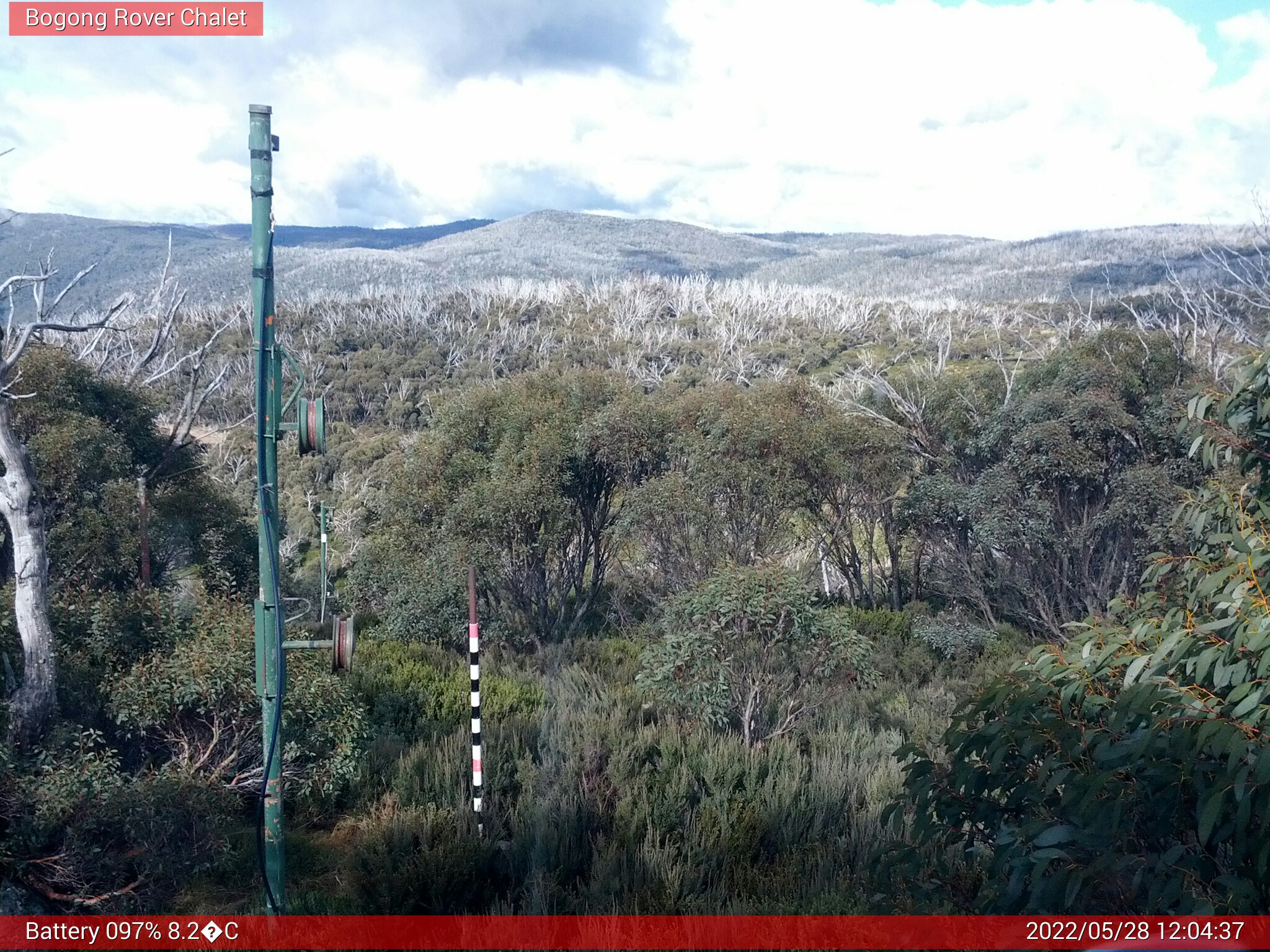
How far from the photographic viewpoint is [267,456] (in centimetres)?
368

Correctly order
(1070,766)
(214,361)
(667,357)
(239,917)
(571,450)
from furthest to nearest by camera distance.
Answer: (667,357) < (214,361) < (571,450) < (239,917) < (1070,766)

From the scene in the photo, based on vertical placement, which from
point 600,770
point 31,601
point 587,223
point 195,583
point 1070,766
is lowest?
point 600,770

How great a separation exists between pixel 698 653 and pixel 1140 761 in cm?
491

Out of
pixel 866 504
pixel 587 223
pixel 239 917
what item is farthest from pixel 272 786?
pixel 587 223

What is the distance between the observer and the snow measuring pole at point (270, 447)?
11.7 feet

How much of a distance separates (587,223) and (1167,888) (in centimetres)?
8159

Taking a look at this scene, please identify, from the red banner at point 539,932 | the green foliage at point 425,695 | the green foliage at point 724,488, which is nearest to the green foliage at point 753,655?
the green foliage at point 425,695

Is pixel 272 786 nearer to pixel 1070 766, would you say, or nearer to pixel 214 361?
pixel 1070 766

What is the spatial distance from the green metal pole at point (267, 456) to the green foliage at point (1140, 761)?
246 centimetres

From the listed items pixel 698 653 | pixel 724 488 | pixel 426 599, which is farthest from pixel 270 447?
pixel 724 488

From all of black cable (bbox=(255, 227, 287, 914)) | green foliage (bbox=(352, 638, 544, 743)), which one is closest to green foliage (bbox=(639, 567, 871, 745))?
green foliage (bbox=(352, 638, 544, 743))

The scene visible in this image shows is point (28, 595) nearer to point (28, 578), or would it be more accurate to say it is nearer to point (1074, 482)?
point (28, 578)

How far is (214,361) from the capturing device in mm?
26500

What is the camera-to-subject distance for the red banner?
116 inches
